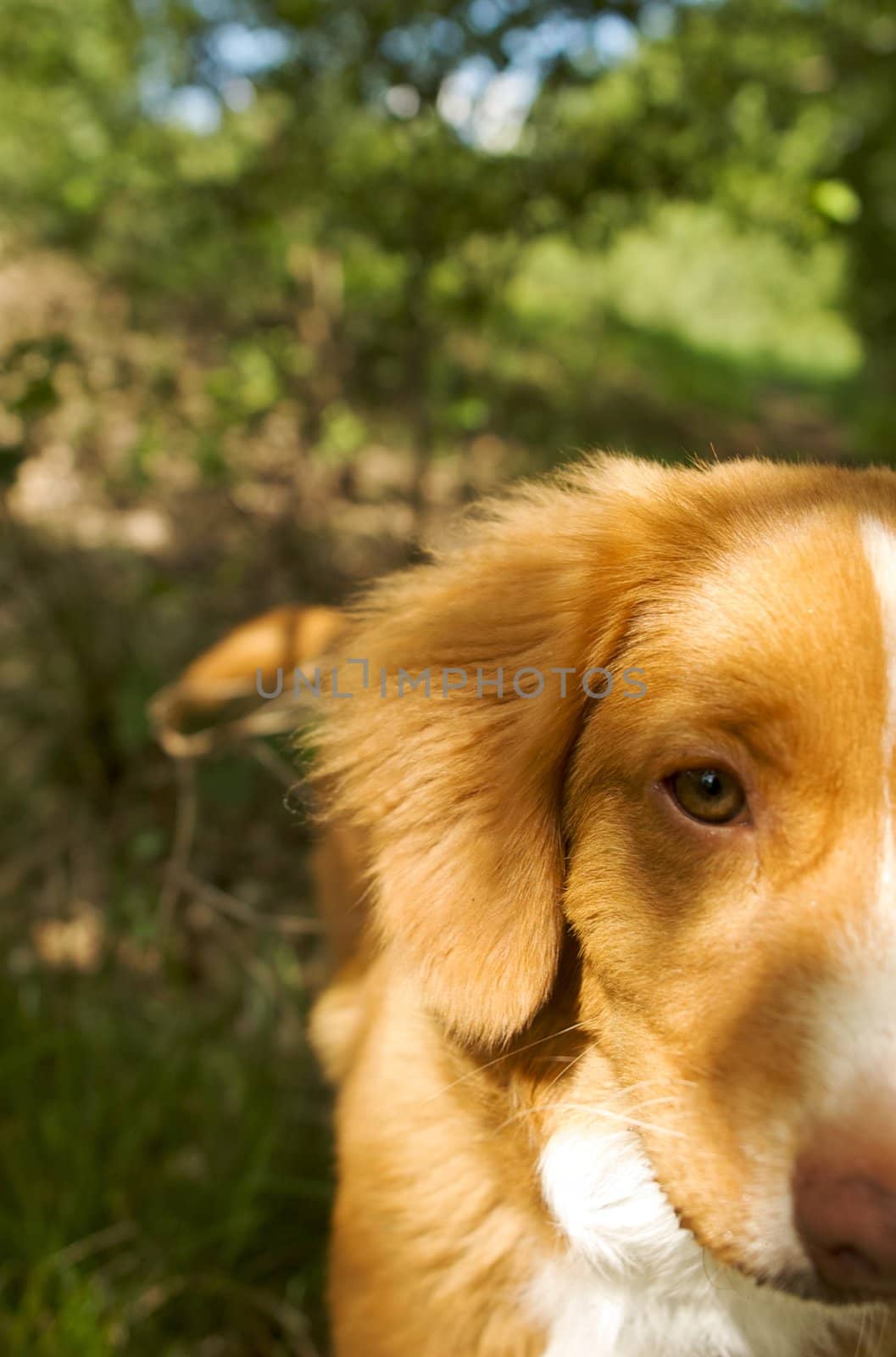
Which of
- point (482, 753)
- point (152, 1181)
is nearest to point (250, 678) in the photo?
point (152, 1181)

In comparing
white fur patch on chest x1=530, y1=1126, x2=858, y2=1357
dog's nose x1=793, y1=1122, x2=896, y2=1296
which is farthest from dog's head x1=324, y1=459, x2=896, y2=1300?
white fur patch on chest x1=530, y1=1126, x2=858, y2=1357

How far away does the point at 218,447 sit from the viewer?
511cm

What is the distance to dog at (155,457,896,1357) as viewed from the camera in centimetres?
134

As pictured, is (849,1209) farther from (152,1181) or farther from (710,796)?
(152,1181)

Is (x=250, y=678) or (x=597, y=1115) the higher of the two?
(x=250, y=678)

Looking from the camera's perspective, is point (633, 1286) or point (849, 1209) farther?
point (633, 1286)

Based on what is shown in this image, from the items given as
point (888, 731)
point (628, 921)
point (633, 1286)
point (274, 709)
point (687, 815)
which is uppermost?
point (274, 709)

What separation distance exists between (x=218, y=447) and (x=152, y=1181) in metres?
3.21

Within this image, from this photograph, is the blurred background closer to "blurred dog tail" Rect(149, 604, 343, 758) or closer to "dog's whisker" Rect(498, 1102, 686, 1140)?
"blurred dog tail" Rect(149, 604, 343, 758)

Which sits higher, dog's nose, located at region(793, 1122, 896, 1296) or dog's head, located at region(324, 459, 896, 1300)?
dog's head, located at region(324, 459, 896, 1300)

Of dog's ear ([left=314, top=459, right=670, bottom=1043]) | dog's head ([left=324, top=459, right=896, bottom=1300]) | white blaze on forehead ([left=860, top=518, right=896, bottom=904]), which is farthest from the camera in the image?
dog's ear ([left=314, top=459, right=670, bottom=1043])

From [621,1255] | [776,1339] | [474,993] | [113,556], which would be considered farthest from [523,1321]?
[113,556]

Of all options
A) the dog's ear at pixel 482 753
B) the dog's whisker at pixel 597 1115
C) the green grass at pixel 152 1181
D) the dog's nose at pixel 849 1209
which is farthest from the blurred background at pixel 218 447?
the dog's nose at pixel 849 1209

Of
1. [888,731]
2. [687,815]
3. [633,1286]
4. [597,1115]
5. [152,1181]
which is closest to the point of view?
[888,731]
